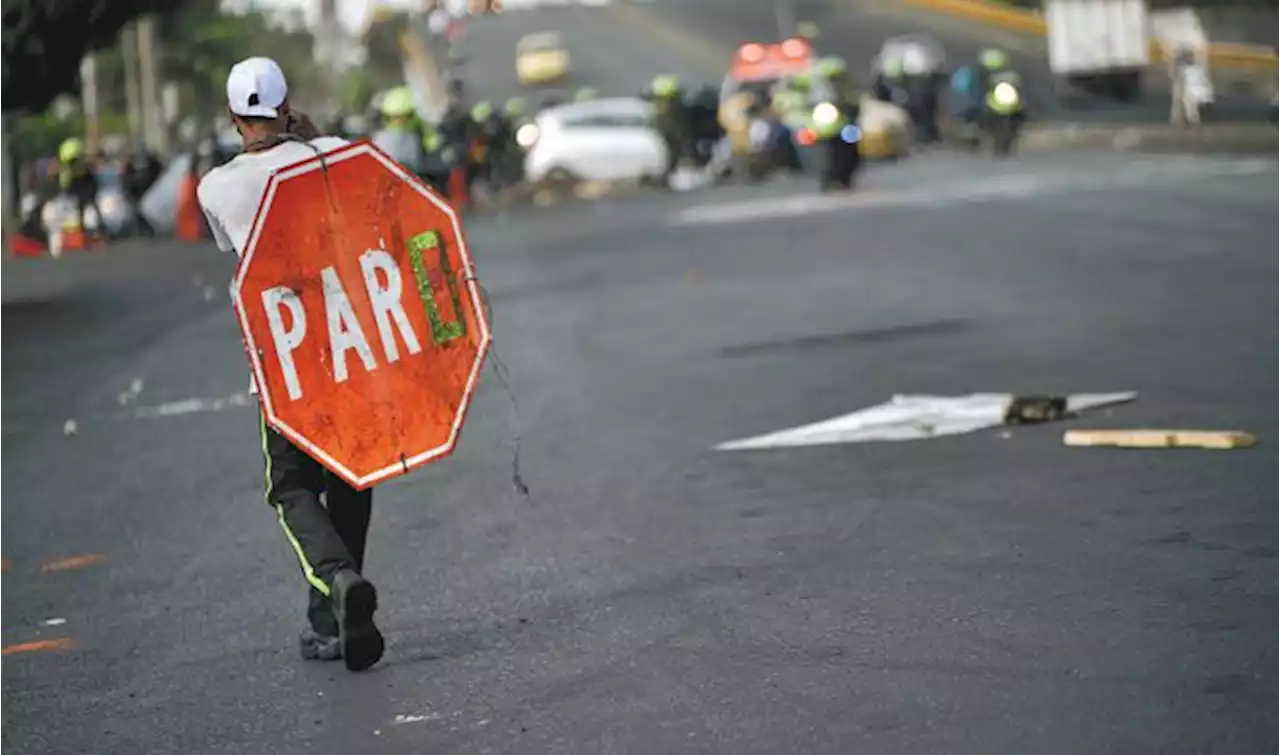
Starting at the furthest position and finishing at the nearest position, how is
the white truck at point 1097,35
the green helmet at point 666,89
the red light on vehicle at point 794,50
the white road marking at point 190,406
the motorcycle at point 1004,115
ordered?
1. the red light on vehicle at point 794,50
2. the white truck at point 1097,35
3. the green helmet at point 666,89
4. the motorcycle at point 1004,115
5. the white road marking at point 190,406

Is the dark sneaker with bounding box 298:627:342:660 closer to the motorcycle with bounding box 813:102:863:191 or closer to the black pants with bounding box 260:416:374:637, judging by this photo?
the black pants with bounding box 260:416:374:637

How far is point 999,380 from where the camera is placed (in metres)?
14.5

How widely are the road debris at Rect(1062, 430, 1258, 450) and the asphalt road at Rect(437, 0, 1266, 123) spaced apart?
5085 centimetres

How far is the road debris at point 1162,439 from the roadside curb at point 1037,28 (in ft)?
176

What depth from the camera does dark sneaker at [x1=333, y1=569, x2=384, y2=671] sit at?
766cm

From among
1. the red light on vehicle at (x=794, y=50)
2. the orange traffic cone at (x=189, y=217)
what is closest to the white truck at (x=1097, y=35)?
the red light on vehicle at (x=794, y=50)

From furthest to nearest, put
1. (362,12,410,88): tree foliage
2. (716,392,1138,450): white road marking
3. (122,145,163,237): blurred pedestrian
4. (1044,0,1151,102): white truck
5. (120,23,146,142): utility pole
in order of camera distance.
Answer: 1. (362,12,410,88): tree foliage
2. (120,23,146,142): utility pole
3. (1044,0,1151,102): white truck
4. (122,145,163,237): blurred pedestrian
5. (716,392,1138,450): white road marking

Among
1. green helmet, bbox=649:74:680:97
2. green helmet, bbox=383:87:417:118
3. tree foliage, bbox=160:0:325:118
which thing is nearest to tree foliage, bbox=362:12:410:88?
tree foliage, bbox=160:0:325:118

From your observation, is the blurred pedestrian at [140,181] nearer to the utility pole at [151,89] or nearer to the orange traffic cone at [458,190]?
the orange traffic cone at [458,190]

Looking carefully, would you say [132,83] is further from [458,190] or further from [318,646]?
[318,646]

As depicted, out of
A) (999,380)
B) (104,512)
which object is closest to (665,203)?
(999,380)

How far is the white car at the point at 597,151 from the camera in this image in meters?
46.6

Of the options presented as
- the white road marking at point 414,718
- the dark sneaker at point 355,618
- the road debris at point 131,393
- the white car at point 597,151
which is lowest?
the white car at point 597,151

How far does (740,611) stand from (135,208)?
36.7 meters
